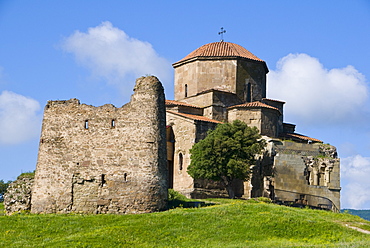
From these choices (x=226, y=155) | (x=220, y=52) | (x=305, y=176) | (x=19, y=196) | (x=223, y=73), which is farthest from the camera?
(x=220, y=52)

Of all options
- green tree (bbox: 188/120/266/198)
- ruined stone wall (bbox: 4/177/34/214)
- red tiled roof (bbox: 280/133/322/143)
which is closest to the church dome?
red tiled roof (bbox: 280/133/322/143)

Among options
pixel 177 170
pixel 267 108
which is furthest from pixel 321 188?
pixel 177 170

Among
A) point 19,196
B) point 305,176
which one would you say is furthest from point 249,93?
point 19,196

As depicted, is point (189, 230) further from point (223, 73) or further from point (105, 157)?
point (223, 73)

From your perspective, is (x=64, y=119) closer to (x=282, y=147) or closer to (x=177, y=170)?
(x=177, y=170)

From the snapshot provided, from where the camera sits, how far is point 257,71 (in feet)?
144

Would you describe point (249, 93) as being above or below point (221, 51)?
below

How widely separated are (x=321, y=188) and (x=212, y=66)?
11.4 metres

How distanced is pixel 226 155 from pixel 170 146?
5.29 meters

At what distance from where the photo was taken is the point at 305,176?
125 ft

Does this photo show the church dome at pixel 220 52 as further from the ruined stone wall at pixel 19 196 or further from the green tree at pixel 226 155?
the ruined stone wall at pixel 19 196

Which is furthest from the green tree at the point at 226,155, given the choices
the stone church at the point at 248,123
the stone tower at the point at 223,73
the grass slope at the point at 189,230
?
the grass slope at the point at 189,230

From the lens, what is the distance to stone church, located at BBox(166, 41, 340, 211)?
122 ft

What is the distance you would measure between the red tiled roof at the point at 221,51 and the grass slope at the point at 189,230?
2054 centimetres
